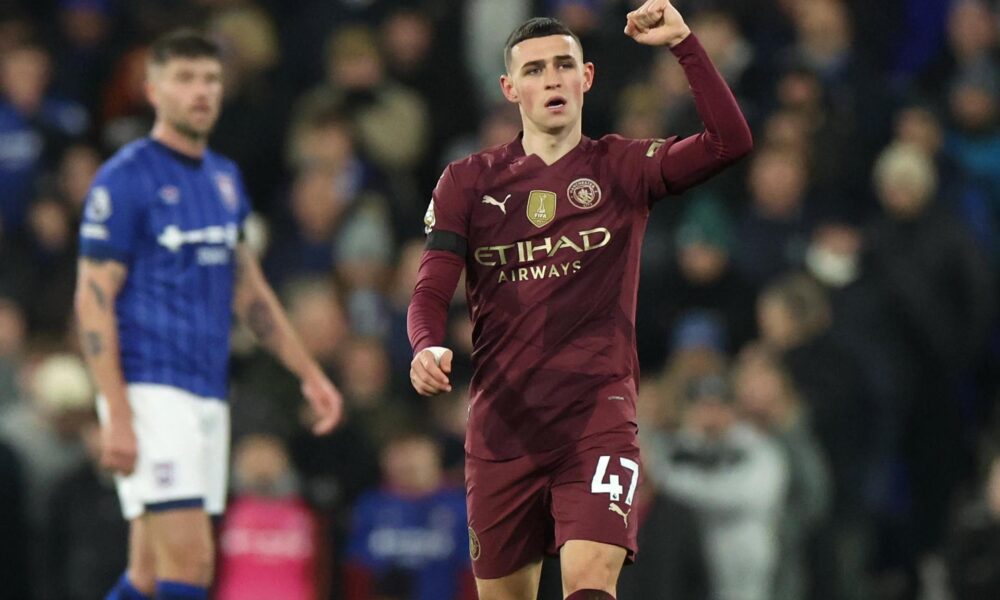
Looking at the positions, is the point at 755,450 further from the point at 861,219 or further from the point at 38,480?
the point at 38,480

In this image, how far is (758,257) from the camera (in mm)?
13273

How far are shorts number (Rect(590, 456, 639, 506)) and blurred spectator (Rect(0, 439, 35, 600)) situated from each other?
5.94m

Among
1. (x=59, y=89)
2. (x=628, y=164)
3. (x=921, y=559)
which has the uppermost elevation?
(x=59, y=89)

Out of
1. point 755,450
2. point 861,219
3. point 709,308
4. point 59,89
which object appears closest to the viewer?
point 755,450

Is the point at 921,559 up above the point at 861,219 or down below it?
below

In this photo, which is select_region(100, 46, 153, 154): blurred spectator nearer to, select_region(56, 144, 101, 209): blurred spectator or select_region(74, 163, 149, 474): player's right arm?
select_region(56, 144, 101, 209): blurred spectator

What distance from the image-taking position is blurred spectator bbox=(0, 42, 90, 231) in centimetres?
1430

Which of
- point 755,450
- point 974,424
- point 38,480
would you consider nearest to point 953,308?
point 974,424

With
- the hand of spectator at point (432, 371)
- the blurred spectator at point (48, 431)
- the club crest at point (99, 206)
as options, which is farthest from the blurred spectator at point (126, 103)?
the hand of spectator at point (432, 371)

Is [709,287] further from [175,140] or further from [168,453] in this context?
[168,453]

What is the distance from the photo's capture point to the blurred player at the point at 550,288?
7.11m

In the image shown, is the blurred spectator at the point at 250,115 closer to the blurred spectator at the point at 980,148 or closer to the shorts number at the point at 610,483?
the blurred spectator at the point at 980,148

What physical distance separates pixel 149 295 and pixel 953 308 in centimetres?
661

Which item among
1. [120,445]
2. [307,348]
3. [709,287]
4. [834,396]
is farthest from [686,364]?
[120,445]
